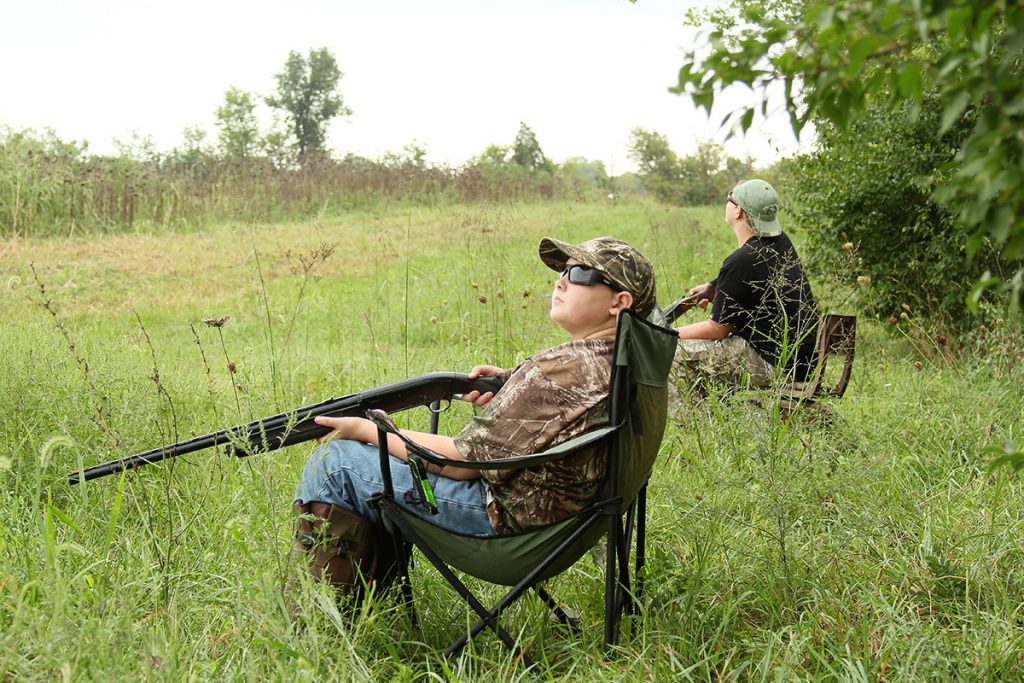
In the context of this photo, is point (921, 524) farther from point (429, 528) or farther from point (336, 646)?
point (336, 646)

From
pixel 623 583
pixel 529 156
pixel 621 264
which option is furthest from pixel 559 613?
pixel 529 156

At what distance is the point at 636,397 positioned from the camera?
275 cm

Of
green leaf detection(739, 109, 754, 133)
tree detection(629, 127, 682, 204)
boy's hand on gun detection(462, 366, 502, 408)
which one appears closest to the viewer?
green leaf detection(739, 109, 754, 133)

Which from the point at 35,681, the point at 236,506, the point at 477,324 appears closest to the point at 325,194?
the point at 477,324

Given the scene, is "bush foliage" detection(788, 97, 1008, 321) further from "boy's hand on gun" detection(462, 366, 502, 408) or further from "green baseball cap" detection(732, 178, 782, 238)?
"boy's hand on gun" detection(462, 366, 502, 408)

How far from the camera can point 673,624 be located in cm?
304

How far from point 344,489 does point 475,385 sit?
653 mm

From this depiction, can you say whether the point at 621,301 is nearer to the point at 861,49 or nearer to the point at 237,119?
the point at 861,49

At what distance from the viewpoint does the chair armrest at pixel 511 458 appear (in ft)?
8.75

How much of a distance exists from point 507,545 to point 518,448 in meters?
0.28

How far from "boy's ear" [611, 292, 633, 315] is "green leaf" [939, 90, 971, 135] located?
61.1 inches

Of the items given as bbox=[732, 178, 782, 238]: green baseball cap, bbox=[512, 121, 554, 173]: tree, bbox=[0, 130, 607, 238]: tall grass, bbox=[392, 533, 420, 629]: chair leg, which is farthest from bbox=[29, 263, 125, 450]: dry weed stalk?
bbox=[512, 121, 554, 173]: tree

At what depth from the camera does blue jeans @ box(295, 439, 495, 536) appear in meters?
2.88

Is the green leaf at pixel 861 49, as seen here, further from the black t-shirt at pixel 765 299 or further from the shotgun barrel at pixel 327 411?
the black t-shirt at pixel 765 299
